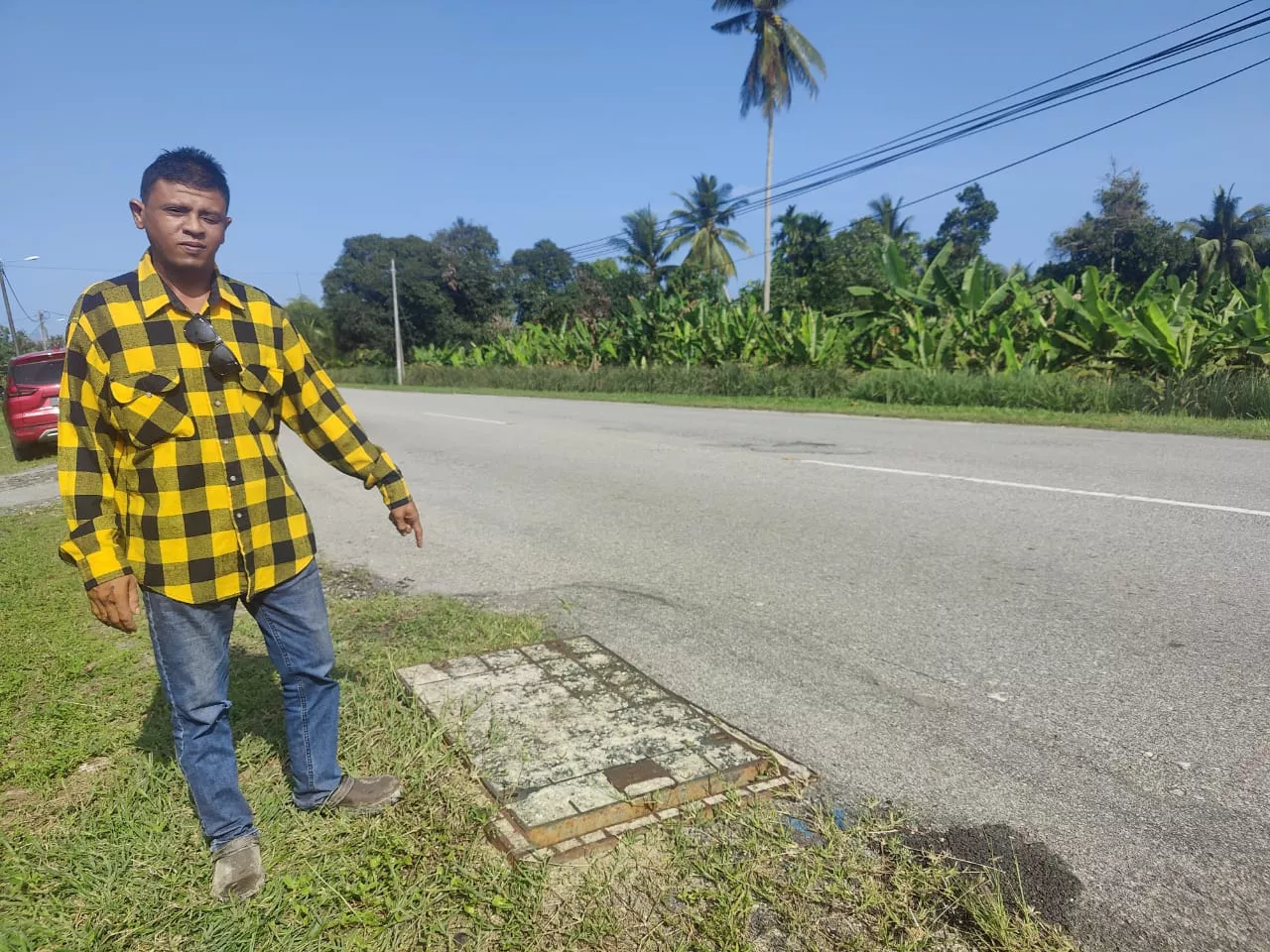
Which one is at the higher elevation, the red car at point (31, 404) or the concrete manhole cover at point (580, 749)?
the red car at point (31, 404)

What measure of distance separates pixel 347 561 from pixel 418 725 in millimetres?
3123

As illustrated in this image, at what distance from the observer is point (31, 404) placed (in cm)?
1296

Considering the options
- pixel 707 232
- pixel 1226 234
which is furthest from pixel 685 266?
pixel 1226 234

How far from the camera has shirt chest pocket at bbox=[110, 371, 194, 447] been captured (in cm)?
224

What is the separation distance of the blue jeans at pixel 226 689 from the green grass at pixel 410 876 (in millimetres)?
144

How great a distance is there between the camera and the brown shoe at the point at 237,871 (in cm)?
233

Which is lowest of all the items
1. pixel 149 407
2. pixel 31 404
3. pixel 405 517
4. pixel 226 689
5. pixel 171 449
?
pixel 226 689

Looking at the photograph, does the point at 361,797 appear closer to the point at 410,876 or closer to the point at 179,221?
the point at 410,876

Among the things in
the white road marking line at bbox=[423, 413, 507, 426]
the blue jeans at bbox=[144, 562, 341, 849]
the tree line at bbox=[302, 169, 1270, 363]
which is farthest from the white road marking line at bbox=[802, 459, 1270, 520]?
the tree line at bbox=[302, 169, 1270, 363]

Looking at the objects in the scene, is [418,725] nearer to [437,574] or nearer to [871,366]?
[437,574]

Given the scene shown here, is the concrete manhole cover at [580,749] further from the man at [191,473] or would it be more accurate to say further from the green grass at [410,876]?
the man at [191,473]

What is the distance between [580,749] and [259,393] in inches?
59.7

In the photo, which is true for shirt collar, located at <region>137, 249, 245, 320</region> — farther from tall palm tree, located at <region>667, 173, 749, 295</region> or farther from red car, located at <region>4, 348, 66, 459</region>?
tall palm tree, located at <region>667, 173, 749, 295</region>

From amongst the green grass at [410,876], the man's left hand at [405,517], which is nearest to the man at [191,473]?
the green grass at [410,876]
